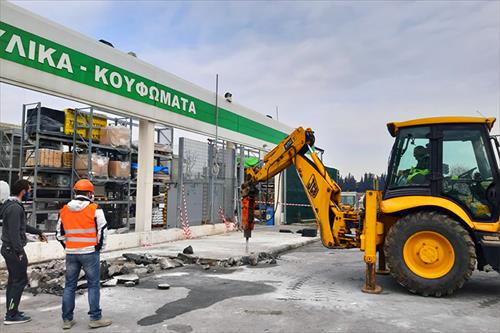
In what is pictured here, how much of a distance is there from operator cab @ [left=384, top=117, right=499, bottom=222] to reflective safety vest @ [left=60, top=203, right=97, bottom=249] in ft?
16.3

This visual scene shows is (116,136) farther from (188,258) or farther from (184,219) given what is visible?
(188,258)

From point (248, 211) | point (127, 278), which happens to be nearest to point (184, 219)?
point (248, 211)

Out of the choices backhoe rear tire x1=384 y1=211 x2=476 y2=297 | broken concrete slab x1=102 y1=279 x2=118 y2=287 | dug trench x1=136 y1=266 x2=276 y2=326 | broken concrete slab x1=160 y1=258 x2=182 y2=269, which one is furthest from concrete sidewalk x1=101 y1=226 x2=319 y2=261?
backhoe rear tire x1=384 y1=211 x2=476 y2=297

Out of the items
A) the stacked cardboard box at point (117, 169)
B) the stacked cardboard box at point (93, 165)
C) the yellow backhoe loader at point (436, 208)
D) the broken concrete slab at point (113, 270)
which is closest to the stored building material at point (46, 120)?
the stacked cardboard box at point (93, 165)

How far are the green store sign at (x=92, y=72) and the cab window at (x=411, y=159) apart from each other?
303 inches

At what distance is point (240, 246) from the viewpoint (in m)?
12.6

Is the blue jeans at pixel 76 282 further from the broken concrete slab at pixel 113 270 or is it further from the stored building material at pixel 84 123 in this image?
the stored building material at pixel 84 123

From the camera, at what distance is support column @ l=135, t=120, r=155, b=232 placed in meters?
12.8

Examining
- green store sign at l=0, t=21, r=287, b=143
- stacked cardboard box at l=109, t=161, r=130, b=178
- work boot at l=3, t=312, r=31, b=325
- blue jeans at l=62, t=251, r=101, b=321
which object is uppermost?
green store sign at l=0, t=21, r=287, b=143

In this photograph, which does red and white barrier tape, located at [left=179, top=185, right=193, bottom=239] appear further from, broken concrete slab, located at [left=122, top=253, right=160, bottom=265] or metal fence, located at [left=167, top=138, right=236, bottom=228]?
broken concrete slab, located at [left=122, top=253, right=160, bottom=265]

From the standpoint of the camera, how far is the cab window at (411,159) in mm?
7352

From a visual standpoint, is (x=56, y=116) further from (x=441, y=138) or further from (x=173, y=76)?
(x=441, y=138)

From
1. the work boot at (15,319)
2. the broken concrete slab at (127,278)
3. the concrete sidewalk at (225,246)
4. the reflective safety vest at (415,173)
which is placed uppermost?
the reflective safety vest at (415,173)

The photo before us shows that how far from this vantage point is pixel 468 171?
707cm
